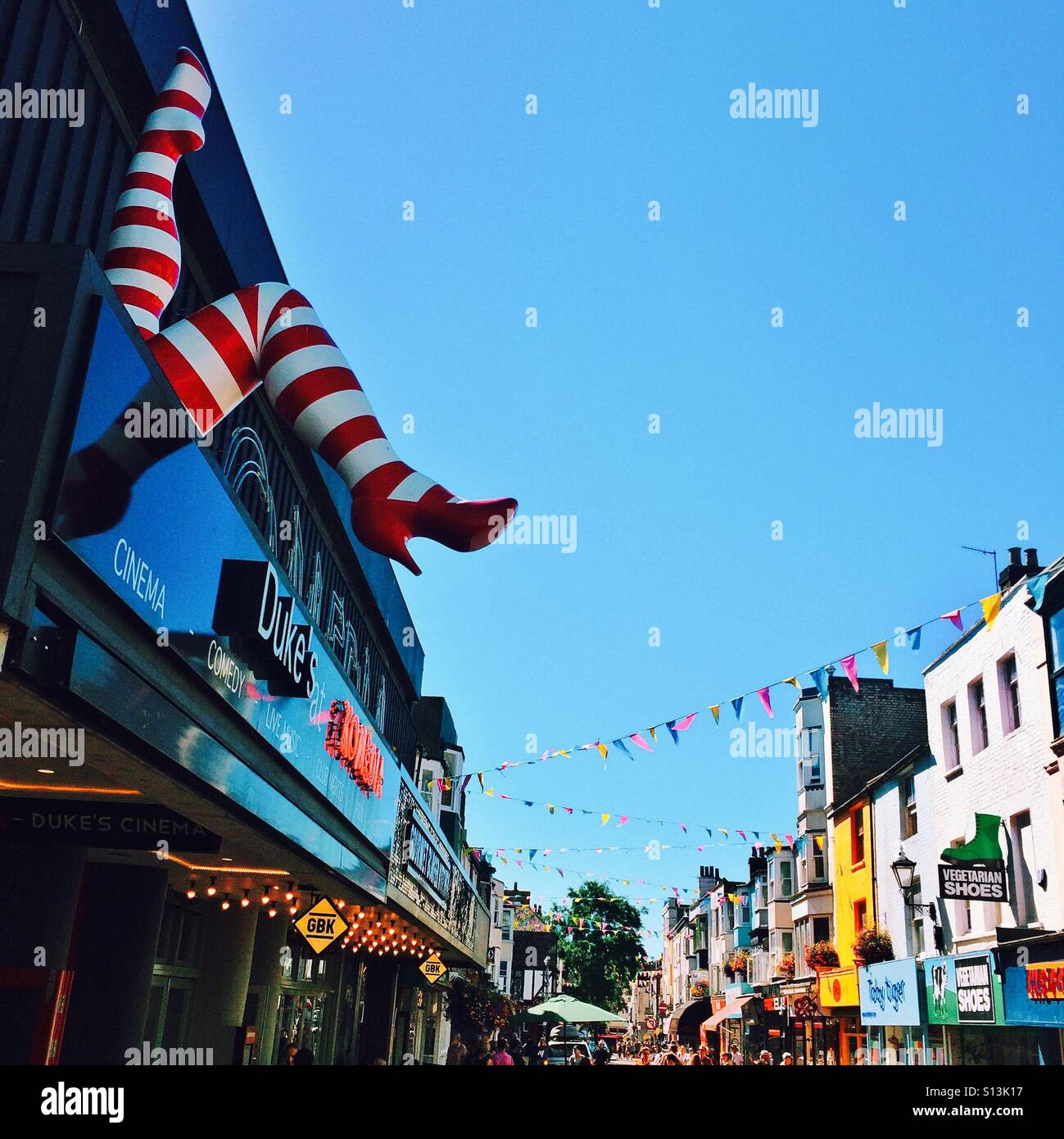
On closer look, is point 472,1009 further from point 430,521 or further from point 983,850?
point 430,521

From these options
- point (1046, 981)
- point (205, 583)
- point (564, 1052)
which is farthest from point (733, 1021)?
point (205, 583)

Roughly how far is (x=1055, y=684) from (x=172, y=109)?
15.9m

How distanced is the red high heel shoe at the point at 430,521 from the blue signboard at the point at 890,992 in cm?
2097

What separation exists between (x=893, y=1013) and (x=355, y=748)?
711 inches

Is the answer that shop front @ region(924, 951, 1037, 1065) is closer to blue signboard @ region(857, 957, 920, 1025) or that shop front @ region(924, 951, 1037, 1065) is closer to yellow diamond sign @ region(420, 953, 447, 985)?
blue signboard @ region(857, 957, 920, 1025)

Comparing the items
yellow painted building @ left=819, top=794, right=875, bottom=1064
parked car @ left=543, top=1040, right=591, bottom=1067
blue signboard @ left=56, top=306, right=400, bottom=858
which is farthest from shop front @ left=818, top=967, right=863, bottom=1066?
blue signboard @ left=56, top=306, right=400, bottom=858

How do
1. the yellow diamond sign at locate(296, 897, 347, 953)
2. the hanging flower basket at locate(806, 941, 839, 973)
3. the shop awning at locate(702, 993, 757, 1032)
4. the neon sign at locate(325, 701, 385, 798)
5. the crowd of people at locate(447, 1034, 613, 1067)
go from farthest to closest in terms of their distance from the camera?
the shop awning at locate(702, 993, 757, 1032) < the hanging flower basket at locate(806, 941, 839, 973) < the crowd of people at locate(447, 1034, 613, 1067) < the yellow diamond sign at locate(296, 897, 347, 953) < the neon sign at locate(325, 701, 385, 798)

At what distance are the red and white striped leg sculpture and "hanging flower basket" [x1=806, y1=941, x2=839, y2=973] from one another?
28273 millimetres

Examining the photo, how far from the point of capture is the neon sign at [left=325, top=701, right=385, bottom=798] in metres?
10.8

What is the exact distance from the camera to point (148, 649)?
18.2ft

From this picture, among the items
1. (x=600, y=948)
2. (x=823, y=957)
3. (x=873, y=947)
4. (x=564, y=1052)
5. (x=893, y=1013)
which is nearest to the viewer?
(x=893, y=1013)

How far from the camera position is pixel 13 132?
19.4 feet

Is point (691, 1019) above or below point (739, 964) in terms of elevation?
below
